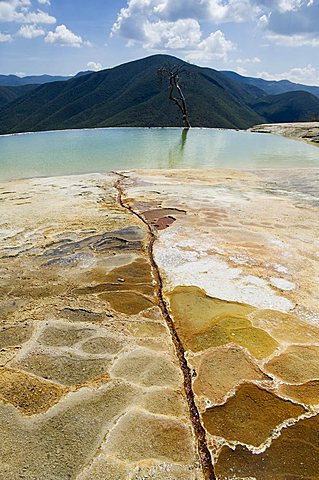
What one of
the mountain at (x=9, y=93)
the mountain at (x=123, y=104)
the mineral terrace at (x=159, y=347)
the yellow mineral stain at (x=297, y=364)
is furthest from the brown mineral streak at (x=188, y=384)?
the mountain at (x=9, y=93)

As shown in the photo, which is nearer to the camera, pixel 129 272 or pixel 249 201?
pixel 129 272

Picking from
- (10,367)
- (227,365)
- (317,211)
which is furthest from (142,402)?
(317,211)

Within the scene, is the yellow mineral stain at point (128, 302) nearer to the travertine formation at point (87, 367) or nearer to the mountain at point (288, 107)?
the travertine formation at point (87, 367)

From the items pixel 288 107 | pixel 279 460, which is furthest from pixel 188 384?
pixel 288 107

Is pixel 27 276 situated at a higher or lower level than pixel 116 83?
lower

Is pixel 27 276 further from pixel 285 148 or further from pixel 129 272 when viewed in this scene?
pixel 285 148

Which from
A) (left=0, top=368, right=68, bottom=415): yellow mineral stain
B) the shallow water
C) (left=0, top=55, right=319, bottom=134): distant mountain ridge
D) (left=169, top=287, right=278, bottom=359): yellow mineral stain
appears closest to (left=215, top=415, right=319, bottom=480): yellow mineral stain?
(left=169, top=287, right=278, bottom=359): yellow mineral stain
